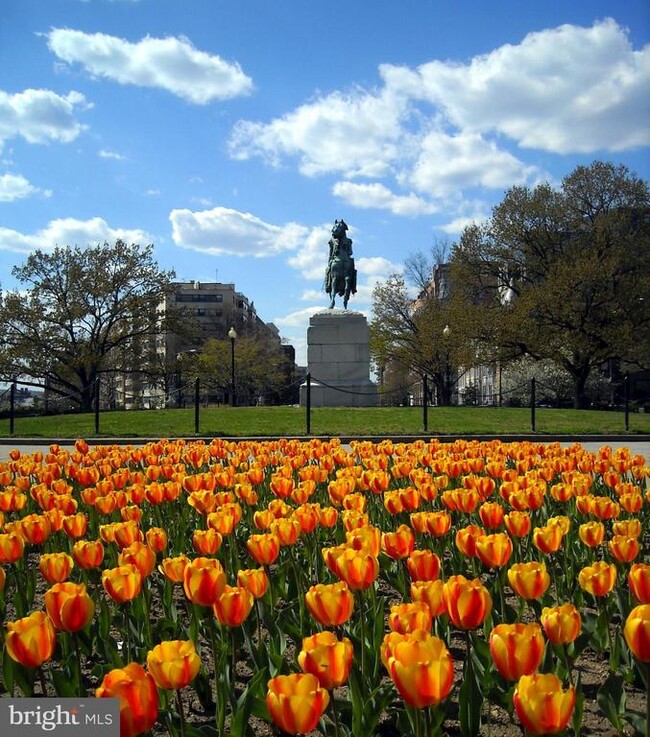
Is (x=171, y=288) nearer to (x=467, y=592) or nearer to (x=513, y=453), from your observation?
(x=513, y=453)

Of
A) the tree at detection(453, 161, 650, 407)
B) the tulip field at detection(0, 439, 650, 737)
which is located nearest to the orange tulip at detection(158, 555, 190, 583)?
the tulip field at detection(0, 439, 650, 737)

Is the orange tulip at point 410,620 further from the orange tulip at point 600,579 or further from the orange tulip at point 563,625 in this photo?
the orange tulip at point 600,579

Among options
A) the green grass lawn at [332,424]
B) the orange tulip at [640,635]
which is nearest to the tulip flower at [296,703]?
the orange tulip at [640,635]

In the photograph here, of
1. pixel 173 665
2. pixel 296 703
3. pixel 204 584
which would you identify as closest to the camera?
pixel 296 703

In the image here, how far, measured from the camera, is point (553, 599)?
11.7 ft

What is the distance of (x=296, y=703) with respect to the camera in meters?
1.48

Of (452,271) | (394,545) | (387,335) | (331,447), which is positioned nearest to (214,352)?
(387,335)

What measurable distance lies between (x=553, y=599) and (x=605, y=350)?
34.3 metres

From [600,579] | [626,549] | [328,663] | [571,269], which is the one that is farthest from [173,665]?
[571,269]

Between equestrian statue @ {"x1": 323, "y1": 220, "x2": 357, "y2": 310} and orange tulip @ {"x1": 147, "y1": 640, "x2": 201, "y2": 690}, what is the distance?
29513 millimetres

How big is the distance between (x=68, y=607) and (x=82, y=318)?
4105 cm

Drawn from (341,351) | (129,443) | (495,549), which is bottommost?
(129,443)

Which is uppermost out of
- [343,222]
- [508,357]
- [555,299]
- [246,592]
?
[343,222]

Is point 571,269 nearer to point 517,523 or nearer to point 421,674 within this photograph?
point 517,523
